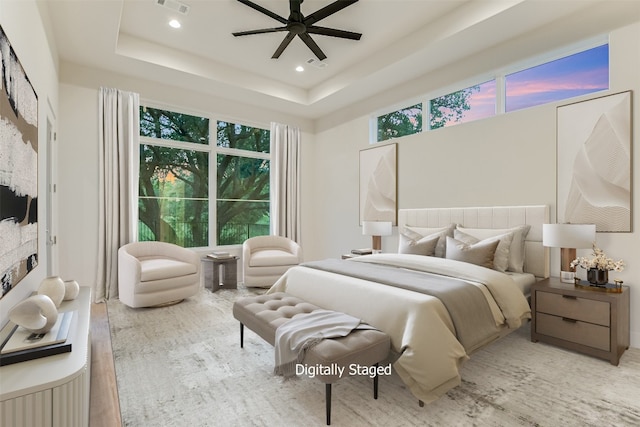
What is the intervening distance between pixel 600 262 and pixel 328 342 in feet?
7.92

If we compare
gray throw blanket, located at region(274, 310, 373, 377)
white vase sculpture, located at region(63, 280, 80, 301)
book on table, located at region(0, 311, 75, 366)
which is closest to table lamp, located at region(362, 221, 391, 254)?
gray throw blanket, located at region(274, 310, 373, 377)

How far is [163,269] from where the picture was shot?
378cm

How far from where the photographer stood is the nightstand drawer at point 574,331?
2451 mm

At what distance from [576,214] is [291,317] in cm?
283

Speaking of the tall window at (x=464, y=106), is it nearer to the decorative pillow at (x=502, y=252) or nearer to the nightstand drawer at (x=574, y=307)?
the decorative pillow at (x=502, y=252)

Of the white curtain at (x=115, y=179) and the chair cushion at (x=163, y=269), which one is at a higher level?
the white curtain at (x=115, y=179)

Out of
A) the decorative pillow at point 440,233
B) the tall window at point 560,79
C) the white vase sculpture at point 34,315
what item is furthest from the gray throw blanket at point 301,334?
the tall window at point 560,79

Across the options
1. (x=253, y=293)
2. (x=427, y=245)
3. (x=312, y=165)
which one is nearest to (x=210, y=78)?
(x=312, y=165)

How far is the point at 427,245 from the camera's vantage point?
11.9 feet

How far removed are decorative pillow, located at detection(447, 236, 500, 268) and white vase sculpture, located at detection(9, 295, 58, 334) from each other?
3191 millimetres

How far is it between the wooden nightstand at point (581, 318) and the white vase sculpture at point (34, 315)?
347 centimetres

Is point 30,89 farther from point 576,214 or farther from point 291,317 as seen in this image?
point 576,214

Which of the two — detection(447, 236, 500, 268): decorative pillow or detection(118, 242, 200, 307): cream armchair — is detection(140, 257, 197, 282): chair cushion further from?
detection(447, 236, 500, 268): decorative pillow

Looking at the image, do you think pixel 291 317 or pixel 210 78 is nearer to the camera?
pixel 291 317
